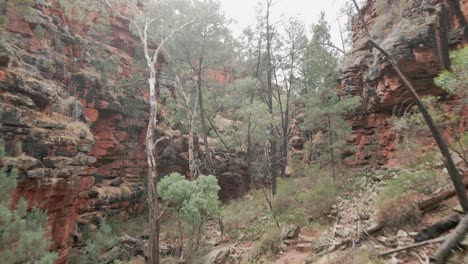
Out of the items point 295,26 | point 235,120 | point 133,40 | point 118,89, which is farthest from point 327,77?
point 133,40

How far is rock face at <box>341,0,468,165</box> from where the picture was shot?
35.2 feet

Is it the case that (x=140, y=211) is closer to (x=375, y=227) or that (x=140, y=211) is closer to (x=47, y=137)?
(x=47, y=137)

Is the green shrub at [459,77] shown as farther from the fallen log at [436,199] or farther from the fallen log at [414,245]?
the fallen log at [414,245]

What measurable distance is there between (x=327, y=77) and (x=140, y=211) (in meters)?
14.0

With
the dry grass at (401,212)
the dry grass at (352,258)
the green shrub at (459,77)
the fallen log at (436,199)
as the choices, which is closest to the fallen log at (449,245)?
the dry grass at (352,258)

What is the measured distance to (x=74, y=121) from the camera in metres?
10.7

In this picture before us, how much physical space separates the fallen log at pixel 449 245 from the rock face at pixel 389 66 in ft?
15.5

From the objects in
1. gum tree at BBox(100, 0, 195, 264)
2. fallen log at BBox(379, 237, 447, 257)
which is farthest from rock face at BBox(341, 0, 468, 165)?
gum tree at BBox(100, 0, 195, 264)

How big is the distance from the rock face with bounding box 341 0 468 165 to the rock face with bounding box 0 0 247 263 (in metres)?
10.2

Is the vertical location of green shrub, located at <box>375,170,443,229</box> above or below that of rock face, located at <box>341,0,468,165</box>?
below

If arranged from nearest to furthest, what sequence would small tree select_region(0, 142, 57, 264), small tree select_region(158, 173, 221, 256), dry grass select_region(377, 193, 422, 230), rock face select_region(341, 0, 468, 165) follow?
small tree select_region(0, 142, 57, 264), dry grass select_region(377, 193, 422, 230), small tree select_region(158, 173, 221, 256), rock face select_region(341, 0, 468, 165)

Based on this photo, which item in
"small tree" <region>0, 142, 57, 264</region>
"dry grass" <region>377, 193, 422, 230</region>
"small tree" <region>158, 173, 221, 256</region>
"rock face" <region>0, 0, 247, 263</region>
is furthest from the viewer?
"small tree" <region>158, 173, 221, 256</region>

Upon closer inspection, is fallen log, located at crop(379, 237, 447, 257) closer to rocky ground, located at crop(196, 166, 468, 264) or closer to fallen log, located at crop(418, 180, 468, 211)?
rocky ground, located at crop(196, 166, 468, 264)

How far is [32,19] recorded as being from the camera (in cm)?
1147
